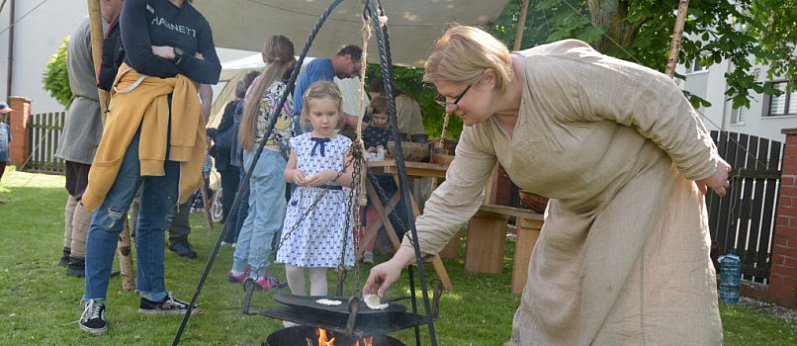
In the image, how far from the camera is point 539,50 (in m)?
2.01

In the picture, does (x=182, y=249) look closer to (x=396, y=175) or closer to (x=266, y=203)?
(x=266, y=203)

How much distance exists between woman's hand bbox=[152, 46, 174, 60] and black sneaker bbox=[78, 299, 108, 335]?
1.22 metres

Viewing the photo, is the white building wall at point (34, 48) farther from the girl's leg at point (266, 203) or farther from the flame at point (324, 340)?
the flame at point (324, 340)

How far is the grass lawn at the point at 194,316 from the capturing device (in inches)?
132

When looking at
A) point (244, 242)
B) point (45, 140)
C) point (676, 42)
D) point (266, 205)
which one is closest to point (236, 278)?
point (244, 242)

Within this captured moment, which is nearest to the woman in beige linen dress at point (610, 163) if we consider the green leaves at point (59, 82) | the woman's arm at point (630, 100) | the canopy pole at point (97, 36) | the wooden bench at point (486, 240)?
the woman's arm at point (630, 100)

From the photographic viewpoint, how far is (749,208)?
6.25 metres

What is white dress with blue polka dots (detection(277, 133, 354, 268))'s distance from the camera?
11.5 ft

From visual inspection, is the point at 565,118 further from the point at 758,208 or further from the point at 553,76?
the point at 758,208

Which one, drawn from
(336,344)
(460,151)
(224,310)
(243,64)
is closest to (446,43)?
(460,151)

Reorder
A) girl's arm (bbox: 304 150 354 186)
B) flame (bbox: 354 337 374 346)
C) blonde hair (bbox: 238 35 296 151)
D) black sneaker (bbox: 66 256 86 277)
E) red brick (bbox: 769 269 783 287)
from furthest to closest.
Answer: red brick (bbox: 769 269 783 287) < black sneaker (bbox: 66 256 86 277) < blonde hair (bbox: 238 35 296 151) < girl's arm (bbox: 304 150 354 186) < flame (bbox: 354 337 374 346)

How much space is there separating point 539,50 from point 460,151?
16.5 inches

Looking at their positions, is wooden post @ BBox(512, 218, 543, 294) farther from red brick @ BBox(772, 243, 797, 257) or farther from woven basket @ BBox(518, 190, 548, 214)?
red brick @ BBox(772, 243, 797, 257)

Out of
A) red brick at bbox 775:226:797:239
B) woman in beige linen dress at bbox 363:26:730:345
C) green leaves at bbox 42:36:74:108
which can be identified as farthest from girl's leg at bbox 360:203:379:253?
green leaves at bbox 42:36:74:108
